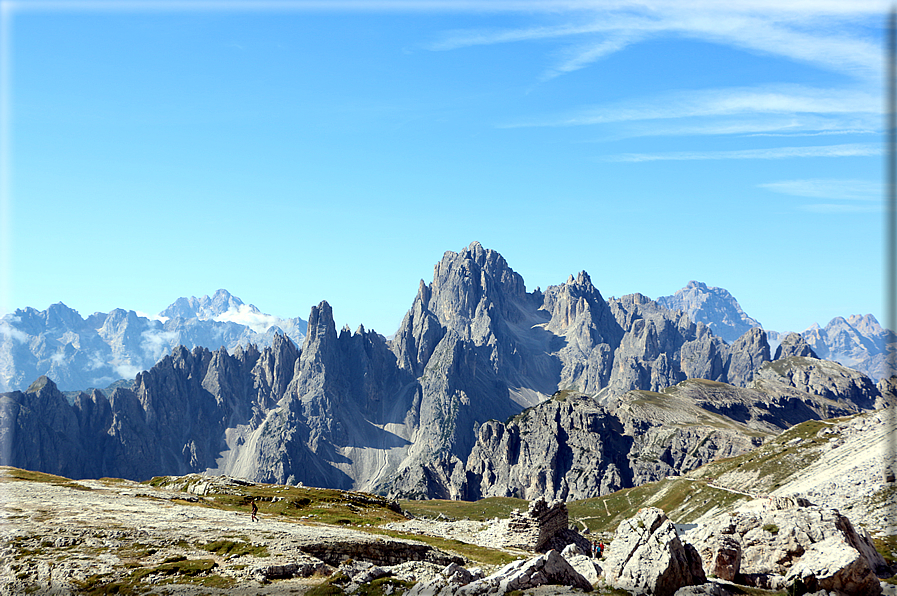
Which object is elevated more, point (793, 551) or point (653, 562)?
point (653, 562)

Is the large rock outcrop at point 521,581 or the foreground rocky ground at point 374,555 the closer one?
the large rock outcrop at point 521,581

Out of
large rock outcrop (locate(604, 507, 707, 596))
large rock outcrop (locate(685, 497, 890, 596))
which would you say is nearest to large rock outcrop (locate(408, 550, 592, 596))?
Answer: large rock outcrop (locate(604, 507, 707, 596))

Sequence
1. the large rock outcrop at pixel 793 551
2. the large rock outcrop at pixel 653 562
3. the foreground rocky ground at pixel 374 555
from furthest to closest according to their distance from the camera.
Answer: the foreground rocky ground at pixel 374 555 → the large rock outcrop at pixel 793 551 → the large rock outcrop at pixel 653 562

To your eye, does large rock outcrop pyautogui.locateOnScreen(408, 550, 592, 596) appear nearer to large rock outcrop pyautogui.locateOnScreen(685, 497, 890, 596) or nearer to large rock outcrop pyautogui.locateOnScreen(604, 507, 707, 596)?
large rock outcrop pyautogui.locateOnScreen(604, 507, 707, 596)

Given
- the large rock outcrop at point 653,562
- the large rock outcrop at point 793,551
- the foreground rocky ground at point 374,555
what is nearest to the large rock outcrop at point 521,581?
the foreground rocky ground at point 374,555

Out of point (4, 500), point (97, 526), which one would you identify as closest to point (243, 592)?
point (97, 526)

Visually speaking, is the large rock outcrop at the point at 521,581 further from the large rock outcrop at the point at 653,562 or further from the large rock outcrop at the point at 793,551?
the large rock outcrop at the point at 793,551

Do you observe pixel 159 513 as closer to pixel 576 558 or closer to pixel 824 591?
pixel 576 558

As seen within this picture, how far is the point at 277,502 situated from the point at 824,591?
246ft

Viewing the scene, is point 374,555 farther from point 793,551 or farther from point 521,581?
point 793,551

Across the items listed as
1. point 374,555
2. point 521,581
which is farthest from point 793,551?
point 374,555

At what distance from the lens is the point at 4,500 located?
218 ft

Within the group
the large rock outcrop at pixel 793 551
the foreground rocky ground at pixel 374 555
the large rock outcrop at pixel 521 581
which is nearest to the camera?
the large rock outcrop at pixel 521 581

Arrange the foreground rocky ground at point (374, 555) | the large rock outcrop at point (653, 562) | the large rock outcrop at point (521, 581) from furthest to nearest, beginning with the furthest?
1. the foreground rocky ground at point (374, 555)
2. the large rock outcrop at point (653, 562)
3. the large rock outcrop at point (521, 581)
